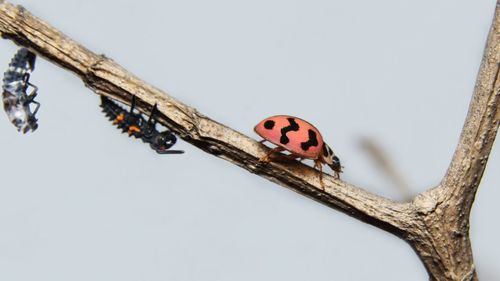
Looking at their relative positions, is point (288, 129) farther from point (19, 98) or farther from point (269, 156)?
point (19, 98)

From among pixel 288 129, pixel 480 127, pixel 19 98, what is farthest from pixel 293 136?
pixel 19 98

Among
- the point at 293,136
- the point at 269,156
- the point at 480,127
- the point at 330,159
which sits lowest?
the point at 269,156

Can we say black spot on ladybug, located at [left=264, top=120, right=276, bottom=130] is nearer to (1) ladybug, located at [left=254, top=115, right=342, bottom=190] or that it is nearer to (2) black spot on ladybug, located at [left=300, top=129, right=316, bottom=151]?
(1) ladybug, located at [left=254, top=115, right=342, bottom=190]

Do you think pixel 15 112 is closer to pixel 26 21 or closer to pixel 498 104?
pixel 26 21

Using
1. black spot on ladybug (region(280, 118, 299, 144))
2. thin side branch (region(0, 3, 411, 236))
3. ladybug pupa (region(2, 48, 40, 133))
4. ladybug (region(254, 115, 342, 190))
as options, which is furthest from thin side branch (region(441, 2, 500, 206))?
ladybug pupa (region(2, 48, 40, 133))

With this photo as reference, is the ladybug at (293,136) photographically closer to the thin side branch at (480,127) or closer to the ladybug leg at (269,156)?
the ladybug leg at (269,156)
